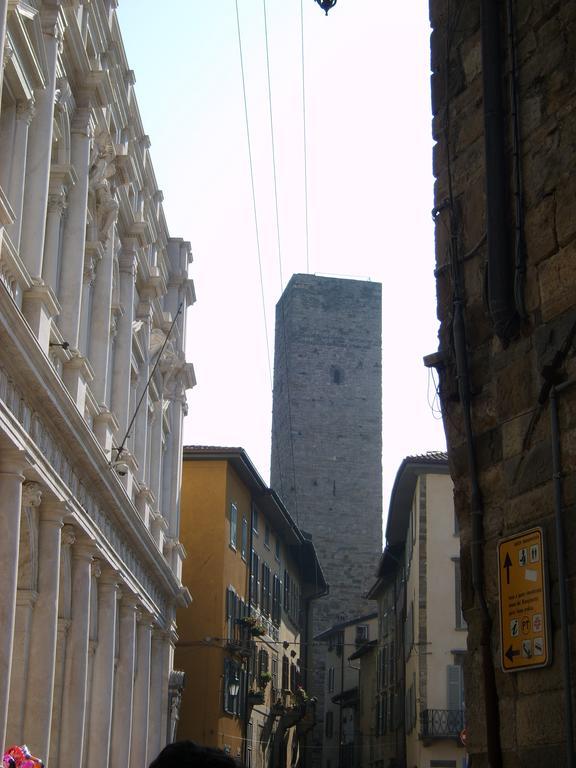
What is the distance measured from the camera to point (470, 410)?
6625 mm

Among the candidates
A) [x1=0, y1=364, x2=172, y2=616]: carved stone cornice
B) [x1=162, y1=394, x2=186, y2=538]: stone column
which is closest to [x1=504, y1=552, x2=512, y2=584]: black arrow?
[x1=0, y1=364, x2=172, y2=616]: carved stone cornice

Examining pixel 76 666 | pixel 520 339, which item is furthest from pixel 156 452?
pixel 520 339

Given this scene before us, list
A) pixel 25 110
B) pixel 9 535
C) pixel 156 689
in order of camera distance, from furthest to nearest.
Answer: pixel 156 689
pixel 25 110
pixel 9 535

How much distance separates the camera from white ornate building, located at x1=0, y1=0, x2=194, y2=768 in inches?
572

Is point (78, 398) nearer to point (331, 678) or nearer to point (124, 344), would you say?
point (124, 344)

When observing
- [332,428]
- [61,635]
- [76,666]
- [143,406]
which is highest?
[332,428]

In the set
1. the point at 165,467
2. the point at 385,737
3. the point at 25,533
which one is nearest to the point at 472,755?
the point at 25,533

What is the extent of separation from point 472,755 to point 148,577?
19912 mm

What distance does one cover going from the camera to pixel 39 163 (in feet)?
51.6

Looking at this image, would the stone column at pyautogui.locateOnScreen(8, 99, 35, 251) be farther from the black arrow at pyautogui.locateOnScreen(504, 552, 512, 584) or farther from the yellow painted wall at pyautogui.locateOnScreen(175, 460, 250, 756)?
the yellow painted wall at pyautogui.locateOnScreen(175, 460, 250, 756)

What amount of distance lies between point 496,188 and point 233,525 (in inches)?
1178

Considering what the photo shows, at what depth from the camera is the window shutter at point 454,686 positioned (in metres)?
33.8

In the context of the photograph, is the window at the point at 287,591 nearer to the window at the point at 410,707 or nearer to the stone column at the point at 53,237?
the window at the point at 410,707

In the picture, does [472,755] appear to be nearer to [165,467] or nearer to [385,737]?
[165,467]
